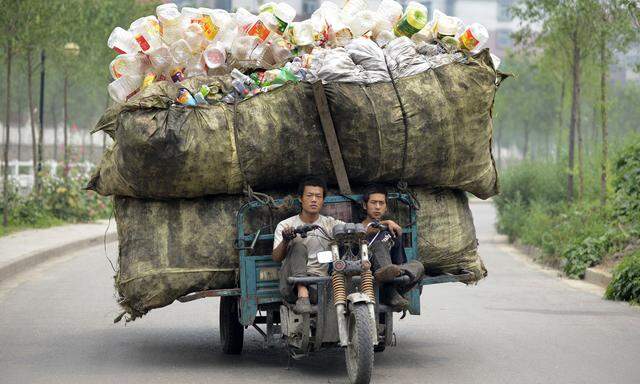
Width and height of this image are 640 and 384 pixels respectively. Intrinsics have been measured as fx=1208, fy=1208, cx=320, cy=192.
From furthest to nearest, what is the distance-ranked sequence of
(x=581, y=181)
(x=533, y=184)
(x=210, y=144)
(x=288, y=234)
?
(x=533, y=184), (x=581, y=181), (x=210, y=144), (x=288, y=234)

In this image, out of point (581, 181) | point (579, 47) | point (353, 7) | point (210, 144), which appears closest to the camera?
point (210, 144)

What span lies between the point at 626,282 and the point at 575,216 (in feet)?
22.7

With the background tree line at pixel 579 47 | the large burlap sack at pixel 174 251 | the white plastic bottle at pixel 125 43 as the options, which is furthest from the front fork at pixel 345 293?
the background tree line at pixel 579 47

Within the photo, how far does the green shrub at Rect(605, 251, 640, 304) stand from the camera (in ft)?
43.5

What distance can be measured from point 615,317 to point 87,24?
2210 centimetres

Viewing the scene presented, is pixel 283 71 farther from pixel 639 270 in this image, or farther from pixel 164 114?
pixel 639 270

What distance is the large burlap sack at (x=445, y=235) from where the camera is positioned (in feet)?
29.7

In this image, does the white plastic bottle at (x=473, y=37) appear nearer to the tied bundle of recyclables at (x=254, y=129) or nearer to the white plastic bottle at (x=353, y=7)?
the tied bundle of recyclables at (x=254, y=129)

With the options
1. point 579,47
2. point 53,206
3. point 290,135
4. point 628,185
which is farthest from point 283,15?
point 53,206

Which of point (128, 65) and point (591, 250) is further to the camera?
point (591, 250)

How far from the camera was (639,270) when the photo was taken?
13320 mm

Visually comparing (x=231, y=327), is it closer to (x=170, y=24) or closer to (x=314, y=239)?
(x=314, y=239)

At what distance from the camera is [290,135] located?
8555 mm

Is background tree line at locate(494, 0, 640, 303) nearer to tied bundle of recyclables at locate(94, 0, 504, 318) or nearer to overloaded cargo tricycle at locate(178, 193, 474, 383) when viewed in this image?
tied bundle of recyclables at locate(94, 0, 504, 318)
